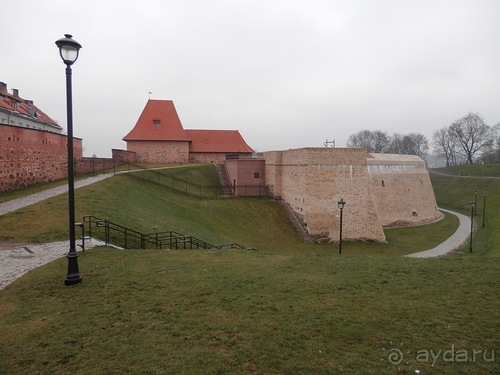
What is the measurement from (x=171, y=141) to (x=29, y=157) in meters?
17.1

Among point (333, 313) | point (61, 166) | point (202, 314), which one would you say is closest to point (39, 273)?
point (202, 314)

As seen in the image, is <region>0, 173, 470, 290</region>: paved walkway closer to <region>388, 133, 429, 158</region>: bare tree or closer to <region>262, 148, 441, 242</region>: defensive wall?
<region>262, 148, 441, 242</region>: defensive wall

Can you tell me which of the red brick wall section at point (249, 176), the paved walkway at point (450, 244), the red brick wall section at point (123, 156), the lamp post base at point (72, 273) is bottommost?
the paved walkway at point (450, 244)

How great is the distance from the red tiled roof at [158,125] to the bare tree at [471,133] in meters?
57.8

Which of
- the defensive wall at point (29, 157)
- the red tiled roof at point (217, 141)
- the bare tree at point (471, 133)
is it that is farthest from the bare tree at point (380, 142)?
the defensive wall at point (29, 157)

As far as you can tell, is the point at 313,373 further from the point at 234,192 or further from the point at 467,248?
the point at 234,192

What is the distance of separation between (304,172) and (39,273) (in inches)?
649

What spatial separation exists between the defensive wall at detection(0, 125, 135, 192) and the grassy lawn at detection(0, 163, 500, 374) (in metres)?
7.71

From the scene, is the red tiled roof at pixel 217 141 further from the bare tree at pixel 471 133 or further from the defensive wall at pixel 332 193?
the bare tree at pixel 471 133

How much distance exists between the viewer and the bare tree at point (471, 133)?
5991 centimetres

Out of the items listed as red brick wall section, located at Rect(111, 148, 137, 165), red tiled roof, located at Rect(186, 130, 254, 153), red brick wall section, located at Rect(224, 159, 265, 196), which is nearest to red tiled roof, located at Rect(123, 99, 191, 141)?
red tiled roof, located at Rect(186, 130, 254, 153)

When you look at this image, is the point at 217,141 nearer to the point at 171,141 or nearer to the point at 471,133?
the point at 171,141

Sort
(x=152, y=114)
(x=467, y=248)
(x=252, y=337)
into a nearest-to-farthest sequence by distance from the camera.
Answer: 1. (x=252, y=337)
2. (x=467, y=248)
3. (x=152, y=114)

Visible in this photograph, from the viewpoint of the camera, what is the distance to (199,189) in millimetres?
25453
